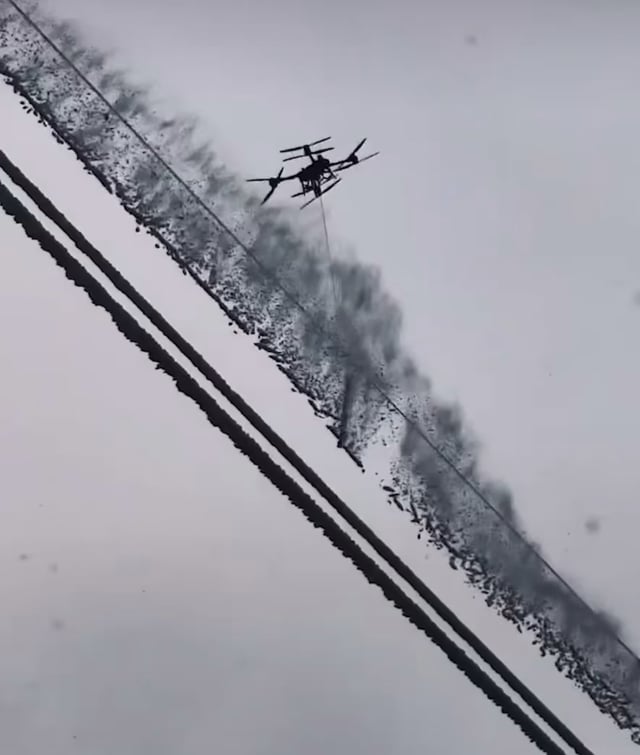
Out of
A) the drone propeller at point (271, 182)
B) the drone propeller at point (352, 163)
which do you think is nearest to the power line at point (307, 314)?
the drone propeller at point (271, 182)

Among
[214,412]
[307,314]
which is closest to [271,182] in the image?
[307,314]

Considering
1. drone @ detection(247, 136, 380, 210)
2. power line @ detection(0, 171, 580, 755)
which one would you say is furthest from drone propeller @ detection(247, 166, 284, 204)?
power line @ detection(0, 171, 580, 755)

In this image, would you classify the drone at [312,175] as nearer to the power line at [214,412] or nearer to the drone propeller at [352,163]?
the drone propeller at [352,163]

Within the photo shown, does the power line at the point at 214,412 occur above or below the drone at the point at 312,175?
below

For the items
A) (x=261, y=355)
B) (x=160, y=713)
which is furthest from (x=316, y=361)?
(x=160, y=713)

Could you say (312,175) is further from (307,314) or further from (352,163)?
(307,314)

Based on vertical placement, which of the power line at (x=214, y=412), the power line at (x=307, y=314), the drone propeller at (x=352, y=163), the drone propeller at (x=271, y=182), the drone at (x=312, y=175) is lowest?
the power line at (x=214, y=412)

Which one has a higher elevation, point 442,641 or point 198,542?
point 442,641

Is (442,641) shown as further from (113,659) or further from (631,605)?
(113,659)
